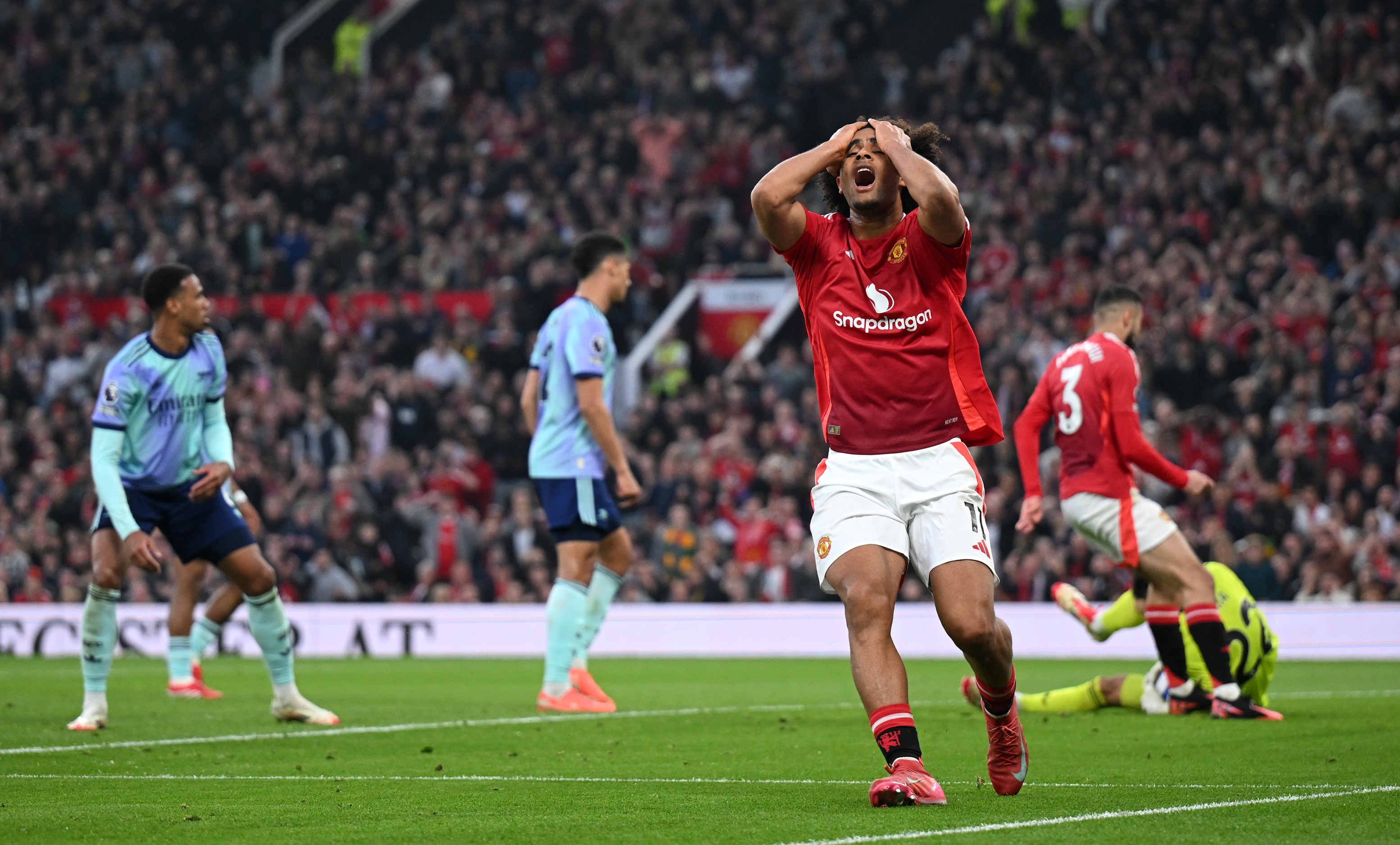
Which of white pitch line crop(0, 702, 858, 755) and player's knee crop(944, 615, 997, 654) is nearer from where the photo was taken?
player's knee crop(944, 615, 997, 654)

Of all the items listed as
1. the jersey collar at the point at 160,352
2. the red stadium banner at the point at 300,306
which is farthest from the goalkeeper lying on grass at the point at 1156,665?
the red stadium banner at the point at 300,306

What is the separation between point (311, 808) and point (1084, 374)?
562cm

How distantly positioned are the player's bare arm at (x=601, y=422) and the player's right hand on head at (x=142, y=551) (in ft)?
8.85

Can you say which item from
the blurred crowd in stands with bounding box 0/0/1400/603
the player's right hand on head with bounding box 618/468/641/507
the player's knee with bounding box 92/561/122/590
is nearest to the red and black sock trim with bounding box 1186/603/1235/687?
the player's right hand on head with bounding box 618/468/641/507

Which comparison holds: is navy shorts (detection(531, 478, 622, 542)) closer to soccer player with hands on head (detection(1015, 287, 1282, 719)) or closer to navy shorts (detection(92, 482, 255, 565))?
navy shorts (detection(92, 482, 255, 565))

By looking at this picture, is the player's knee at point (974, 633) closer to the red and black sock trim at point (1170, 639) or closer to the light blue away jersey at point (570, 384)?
the red and black sock trim at point (1170, 639)

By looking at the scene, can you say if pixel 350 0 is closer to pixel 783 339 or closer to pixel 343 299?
pixel 343 299

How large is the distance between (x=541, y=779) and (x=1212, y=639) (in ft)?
14.5

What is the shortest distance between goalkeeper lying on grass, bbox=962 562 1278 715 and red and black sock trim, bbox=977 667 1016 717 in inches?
143

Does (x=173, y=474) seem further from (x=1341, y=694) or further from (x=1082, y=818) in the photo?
(x=1341, y=694)

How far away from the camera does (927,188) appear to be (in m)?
5.82

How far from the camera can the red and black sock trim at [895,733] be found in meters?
5.73

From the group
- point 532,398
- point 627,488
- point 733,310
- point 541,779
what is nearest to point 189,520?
point 627,488

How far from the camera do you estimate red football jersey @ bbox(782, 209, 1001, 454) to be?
6.08 metres
